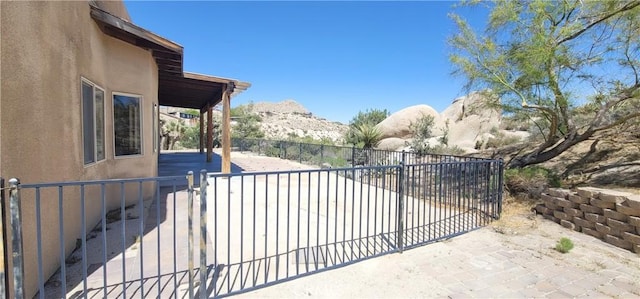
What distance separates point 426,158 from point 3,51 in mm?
9984

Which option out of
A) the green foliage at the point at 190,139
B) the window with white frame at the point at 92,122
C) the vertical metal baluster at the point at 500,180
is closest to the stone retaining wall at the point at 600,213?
the vertical metal baluster at the point at 500,180

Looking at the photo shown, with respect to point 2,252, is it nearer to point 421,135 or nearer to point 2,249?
point 2,249

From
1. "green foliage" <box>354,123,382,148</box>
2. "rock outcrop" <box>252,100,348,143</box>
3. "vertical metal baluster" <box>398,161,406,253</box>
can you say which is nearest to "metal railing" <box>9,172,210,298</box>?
"vertical metal baluster" <box>398,161,406,253</box>

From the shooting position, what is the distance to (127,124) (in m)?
5.55

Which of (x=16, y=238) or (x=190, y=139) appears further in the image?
(x=190, y=139)

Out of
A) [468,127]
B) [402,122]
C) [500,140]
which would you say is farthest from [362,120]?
[500,140]

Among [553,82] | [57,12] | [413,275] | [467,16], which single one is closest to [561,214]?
[553,82]

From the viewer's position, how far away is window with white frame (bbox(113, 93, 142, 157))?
17.4 feet

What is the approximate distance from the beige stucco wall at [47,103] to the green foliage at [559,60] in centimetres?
752

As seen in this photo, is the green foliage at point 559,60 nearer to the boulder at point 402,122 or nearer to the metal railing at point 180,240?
the metal railing at point 180,240

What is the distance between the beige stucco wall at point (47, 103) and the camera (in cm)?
232

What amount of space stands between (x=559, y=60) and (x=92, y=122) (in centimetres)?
876

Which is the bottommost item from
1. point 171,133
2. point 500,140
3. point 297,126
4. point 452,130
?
point 500,140

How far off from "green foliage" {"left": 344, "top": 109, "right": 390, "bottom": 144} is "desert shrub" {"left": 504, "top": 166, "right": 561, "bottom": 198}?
25.6ft
